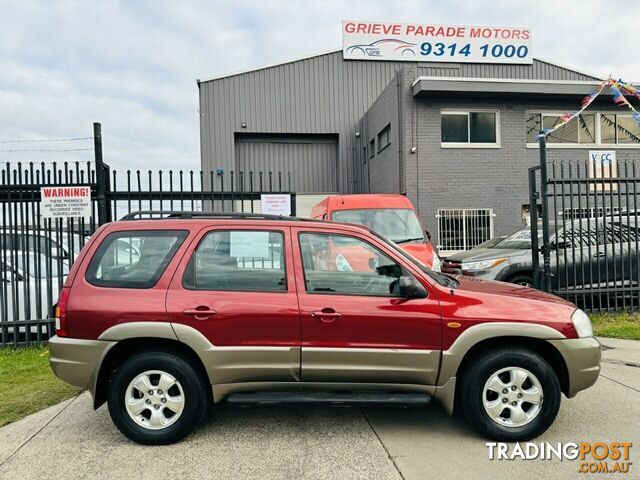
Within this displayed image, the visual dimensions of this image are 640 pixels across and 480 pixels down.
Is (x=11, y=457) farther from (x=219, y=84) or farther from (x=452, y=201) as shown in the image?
(x=219, y=84)

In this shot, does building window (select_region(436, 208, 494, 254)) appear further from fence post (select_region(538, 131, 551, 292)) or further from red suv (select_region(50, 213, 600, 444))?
red suv (select_region(50, 213, 600, 444))

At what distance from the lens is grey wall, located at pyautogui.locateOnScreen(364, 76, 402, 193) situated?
15.1 metres

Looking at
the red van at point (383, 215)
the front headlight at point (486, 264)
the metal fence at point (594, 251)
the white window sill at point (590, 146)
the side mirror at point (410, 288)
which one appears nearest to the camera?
the side mirror at point (410, 288)

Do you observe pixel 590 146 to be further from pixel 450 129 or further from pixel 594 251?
pixel 594 251

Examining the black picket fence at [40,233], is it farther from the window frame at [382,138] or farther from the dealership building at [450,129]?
the window frame at [382,138]

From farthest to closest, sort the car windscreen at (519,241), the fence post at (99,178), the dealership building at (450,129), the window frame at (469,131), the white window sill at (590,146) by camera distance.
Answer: the white window sill at (590,146), the window frame at (469,131), the dealership building at (450,129), the car windscreen at (519,241), the fence post at (99,178)

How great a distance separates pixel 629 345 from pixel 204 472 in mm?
6020

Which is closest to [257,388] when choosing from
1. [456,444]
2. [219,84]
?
[456,444]

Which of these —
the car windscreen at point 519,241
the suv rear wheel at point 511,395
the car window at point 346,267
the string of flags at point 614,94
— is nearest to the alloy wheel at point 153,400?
the car window at point 346,267

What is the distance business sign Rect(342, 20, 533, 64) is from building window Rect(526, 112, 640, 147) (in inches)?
240

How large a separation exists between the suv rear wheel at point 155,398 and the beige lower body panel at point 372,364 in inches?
35.6

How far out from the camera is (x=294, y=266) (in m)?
3.81

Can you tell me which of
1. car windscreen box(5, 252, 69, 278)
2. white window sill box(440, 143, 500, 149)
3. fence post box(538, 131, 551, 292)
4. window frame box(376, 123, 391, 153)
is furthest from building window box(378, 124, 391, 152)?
car windscreen box(5, 252, 69, 278)

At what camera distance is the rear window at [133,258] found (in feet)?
12.4
